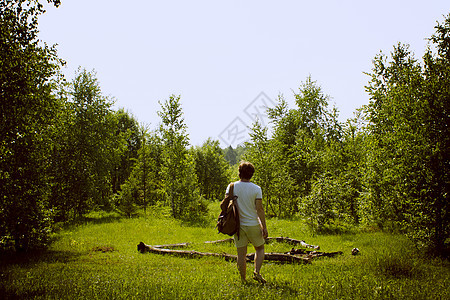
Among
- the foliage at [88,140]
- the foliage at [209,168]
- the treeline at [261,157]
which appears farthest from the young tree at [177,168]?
the foliage at [209,168]

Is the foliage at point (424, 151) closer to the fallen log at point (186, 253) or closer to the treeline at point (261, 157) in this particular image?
the treeline at point (261, 157)

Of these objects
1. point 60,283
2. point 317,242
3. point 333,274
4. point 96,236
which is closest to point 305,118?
point 317,242

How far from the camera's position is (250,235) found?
6.16 meters

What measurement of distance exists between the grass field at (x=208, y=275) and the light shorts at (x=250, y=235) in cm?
87

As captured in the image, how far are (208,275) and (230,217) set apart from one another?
2250 millimetres

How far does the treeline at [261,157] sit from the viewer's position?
9227 mm

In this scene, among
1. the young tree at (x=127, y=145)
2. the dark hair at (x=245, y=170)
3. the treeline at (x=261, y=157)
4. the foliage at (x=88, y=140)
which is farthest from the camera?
the young tree at (x=127, y=145)

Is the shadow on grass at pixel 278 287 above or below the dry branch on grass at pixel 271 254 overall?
above

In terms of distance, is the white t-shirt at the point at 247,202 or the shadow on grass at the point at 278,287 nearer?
the shadow on grass at the point at 278,287

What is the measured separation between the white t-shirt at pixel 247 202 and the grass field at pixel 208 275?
1.35 meters

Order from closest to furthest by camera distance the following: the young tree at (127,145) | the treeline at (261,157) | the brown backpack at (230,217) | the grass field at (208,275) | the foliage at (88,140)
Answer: the grass field at (208,275) < the brown backpack at (230,217) < the treeline at (261,157) < the foliage at (88,140) < the young tree at (127,145)

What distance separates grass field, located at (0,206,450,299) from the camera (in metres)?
5.38

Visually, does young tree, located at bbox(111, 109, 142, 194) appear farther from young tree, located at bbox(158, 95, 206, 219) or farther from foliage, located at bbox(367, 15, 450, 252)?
foliage, located at bbox(367, 15, 450, 252)

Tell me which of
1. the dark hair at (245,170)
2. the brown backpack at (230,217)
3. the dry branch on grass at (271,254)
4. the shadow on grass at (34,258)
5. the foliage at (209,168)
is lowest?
the shadow on grass at (34,258)
